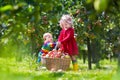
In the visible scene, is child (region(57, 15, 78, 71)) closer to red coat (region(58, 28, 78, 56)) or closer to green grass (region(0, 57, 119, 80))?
red coat (region(58, 28, 78, 56))

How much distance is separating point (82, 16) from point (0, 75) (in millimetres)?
10620

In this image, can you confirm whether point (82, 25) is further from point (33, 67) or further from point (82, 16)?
point (33, 67)

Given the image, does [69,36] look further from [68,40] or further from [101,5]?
[101,5]

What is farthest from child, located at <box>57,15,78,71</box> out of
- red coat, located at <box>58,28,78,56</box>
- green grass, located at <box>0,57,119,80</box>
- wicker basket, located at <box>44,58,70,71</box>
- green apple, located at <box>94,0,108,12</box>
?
green apple, located at <box>94,0,108,12</box>

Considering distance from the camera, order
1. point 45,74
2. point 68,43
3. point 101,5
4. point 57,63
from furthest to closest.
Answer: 1. point 68,43
2. point 57,63
3. point 45,74
4. point 101,5

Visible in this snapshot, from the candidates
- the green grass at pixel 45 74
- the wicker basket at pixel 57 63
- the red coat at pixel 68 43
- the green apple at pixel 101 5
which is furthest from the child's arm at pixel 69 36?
the green apple at pixel 101 5

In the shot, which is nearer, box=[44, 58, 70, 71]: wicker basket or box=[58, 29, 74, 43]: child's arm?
box=[44, 58, 70, 71]: wicker basket

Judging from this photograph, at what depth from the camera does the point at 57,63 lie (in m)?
8.73

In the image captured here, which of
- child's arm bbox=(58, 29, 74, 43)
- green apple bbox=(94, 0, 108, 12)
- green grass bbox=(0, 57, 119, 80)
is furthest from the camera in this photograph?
child's arm bbox=(58, 29, 74, 43)

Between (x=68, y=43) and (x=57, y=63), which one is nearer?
(x=57, y=63)

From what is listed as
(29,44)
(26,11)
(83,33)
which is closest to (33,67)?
(83,33)

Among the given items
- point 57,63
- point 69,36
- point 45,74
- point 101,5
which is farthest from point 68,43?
point 101,5

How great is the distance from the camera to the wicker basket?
8.73m

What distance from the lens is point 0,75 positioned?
297 centimetres
